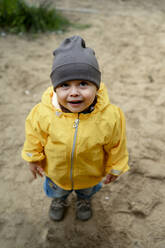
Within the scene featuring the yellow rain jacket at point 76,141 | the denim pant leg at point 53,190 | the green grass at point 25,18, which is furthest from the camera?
the green grass at point 25,18

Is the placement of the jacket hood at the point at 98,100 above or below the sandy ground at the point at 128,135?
above

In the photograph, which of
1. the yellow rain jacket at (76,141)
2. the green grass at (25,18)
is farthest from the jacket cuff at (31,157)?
the green grass at (25,18)

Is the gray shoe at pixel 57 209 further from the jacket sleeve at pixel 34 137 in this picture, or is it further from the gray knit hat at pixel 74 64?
the gray knit hat at pixel 74 64

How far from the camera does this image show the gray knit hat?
1.44 metres

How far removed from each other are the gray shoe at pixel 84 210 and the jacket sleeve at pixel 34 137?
0.70 metres

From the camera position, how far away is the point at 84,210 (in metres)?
2.21

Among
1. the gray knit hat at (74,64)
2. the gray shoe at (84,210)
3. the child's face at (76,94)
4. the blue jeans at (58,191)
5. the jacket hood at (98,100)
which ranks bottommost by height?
the gray shoe at (84,210)

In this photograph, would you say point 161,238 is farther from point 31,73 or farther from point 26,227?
point 31,73

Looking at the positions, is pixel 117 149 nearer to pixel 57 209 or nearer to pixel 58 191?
pixel 58 191

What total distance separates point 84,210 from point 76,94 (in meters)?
1.18

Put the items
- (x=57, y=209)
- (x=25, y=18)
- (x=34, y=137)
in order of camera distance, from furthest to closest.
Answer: (x=25, y=18)
(x=57, y=209)
(x=34, y=137)

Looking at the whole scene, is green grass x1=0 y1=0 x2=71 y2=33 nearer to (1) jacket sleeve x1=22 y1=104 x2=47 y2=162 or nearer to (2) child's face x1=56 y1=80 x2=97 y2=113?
(1) jacket sleeve x1=22 y1=104 x2=47 y2=162

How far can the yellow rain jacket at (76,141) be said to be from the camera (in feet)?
5.16

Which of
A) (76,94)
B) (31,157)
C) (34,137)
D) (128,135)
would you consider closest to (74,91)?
(76,94)
